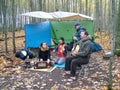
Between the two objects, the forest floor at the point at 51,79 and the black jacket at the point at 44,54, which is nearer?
the forest floor at the point at 51,79

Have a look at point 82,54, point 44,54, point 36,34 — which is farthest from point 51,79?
point 36,34

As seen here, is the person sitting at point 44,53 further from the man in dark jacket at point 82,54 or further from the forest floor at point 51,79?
the man in dark jacket at point 82,54

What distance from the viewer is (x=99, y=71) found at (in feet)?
28.6

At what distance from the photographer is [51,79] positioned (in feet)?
25.9

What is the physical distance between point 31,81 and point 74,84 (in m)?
1.32

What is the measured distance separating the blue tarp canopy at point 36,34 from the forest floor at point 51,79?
305 centimetres

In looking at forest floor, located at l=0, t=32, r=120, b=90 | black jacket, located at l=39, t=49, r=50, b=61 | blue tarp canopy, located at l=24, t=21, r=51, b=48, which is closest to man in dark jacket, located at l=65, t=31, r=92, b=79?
forest floor, located at l=0, t=32, r=120, b=90

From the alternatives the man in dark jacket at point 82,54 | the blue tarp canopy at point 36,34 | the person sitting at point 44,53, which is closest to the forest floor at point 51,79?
the man in dark jacket at point 82,54

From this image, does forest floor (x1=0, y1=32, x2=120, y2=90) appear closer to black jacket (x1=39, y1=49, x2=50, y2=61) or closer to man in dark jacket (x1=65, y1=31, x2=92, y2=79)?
man in dark jacket (x1=65, y1=31, x2=92, y2=79)

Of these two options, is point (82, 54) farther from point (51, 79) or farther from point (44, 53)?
point (44, 53)

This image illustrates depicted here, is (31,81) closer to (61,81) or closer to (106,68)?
(61,81)

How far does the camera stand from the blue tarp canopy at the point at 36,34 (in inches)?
517

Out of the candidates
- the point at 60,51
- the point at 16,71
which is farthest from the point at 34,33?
the point at 16,71

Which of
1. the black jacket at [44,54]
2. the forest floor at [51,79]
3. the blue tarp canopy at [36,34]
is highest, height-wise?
the blue tarp canopy at [36,34]
